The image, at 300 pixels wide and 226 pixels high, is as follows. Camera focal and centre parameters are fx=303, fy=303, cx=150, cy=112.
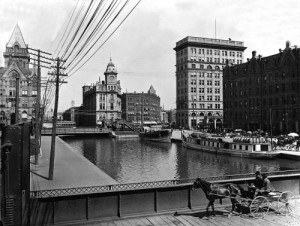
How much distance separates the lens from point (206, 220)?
11.8 metres

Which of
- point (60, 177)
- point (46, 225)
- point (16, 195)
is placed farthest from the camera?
point (60, 177)

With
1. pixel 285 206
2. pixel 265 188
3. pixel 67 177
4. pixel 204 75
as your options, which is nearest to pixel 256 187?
pixel 265 188

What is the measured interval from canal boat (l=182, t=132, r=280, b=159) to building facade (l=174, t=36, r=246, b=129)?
65.7 metres

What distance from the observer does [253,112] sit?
95062 mm

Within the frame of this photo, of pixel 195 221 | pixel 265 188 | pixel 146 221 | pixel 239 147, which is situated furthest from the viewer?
pixel 239 147

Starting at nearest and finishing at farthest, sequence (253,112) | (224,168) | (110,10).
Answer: (110,10) → (224,168) → (253,112)

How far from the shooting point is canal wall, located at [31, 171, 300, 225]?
11.6 metres

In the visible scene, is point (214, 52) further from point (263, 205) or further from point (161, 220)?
point (161, 220)

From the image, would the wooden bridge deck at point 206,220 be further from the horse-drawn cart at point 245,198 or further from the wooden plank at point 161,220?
the horse-drawn cart at point 245,198

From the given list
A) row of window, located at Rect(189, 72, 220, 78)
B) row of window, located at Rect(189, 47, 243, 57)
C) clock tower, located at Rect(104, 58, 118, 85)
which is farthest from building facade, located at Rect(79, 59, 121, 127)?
row of window, located at Rect(189, 47, 243, 57)

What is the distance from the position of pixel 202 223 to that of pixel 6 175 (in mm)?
7954

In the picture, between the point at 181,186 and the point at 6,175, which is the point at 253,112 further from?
the point at 6,175

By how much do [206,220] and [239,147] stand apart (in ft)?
157

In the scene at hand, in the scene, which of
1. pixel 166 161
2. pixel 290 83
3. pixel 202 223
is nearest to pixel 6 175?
pixel 202 223
